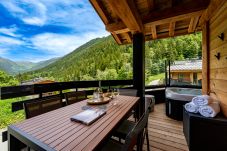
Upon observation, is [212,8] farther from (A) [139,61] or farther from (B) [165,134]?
(B) [165,134]

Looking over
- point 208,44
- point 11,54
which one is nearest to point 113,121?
point 208,44

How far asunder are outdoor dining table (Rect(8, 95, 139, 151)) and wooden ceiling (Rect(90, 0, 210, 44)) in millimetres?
1630

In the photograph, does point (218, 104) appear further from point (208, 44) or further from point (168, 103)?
point (168, 103)

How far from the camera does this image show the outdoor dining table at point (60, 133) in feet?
2.81

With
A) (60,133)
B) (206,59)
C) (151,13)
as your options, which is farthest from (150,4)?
(60,133)

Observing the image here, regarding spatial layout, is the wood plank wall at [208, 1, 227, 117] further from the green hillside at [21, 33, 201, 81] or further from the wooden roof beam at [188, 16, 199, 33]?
the green hillside at [21, 33, 201, 81]

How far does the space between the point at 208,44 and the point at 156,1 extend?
1.39 metres

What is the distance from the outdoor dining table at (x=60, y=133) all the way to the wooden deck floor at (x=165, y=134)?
1.29 meters

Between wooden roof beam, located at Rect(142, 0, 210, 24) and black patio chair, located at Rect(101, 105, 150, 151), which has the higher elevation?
wooden roof beam, located at Rect(142, 0, 210, 24)

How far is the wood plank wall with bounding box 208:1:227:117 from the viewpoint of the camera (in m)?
1.89

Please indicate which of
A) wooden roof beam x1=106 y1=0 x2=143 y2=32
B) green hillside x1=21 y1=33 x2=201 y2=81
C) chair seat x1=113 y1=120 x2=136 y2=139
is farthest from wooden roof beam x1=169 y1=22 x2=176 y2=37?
green hillside x1=21 y1=33 x2=201 y2=81

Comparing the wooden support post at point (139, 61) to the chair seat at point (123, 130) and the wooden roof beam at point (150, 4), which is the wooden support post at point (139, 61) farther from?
the chair seat at point (123, 130)

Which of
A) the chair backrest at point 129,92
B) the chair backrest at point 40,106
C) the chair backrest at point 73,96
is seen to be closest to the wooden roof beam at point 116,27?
the chair backrest at point 129,92

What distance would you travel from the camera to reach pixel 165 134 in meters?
2.54
